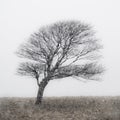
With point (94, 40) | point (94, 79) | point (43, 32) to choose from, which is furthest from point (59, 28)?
point (94, 79)

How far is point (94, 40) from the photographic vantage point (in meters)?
32.7

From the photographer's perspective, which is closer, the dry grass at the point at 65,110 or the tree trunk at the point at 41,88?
the dry grass at the point at 65,110

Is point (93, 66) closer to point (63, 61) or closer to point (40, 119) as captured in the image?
point (63, 61)

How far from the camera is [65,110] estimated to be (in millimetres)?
27234

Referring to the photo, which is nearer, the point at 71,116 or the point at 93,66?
the point at 71,116

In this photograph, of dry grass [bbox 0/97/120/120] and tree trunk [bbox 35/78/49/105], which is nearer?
dry grass [bbox 0/97/120/120]

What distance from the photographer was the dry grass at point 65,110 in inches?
928

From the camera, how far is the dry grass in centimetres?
2358

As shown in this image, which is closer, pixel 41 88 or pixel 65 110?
pixel 65 110

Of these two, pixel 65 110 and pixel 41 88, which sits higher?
pixel 41 88

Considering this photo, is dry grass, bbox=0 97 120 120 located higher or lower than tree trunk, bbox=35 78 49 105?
lower

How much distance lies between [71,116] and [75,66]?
25.9 ft

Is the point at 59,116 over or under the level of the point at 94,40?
under

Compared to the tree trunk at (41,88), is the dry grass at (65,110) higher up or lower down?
lower down
